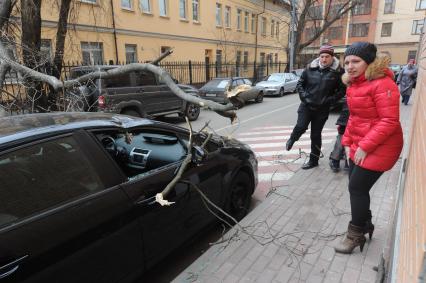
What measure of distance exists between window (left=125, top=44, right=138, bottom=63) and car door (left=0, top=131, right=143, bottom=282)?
60.6 ft

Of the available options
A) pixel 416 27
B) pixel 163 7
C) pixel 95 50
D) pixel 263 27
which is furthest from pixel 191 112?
pixel 416 27

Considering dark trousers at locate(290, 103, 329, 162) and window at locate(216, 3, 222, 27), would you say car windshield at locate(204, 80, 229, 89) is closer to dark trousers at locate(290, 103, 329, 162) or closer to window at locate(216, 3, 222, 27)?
dark trousers at locate(290, 103, 329, 162)

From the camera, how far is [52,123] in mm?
2357

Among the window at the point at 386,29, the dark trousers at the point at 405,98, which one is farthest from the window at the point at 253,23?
the window at the point at 386,29

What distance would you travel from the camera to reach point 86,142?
230 cm

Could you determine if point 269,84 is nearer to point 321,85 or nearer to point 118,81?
point 118,81

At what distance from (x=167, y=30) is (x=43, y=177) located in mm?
21438

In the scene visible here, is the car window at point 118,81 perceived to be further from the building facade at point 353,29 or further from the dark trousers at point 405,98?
the building facade at point 353,29

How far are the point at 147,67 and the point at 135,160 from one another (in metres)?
0.95

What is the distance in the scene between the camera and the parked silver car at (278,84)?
753 inches

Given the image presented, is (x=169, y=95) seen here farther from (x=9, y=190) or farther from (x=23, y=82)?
(x=9, y=190)

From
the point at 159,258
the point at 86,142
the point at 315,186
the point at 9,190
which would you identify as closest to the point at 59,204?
the point at 9,190

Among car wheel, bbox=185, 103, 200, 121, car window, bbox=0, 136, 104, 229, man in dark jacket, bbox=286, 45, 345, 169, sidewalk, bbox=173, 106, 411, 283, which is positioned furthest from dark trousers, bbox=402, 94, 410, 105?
car window, bbox=0, 136, 104, 229

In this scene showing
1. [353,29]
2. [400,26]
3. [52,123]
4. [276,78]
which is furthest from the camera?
[353,29]
